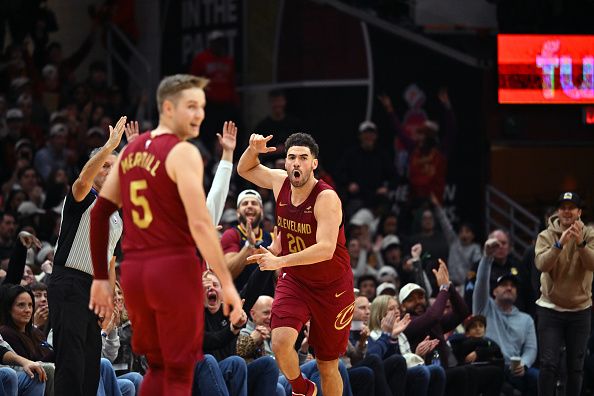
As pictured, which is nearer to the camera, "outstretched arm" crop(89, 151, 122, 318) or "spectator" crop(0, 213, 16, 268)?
"outstretched arm" crop(89, 151, 122, 318)

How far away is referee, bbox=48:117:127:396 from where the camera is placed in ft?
27.0

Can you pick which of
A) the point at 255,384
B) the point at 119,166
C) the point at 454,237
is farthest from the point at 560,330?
the point at 119,166

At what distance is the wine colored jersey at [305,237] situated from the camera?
884 centimetres

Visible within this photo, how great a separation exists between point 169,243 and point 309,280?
2.52 metres

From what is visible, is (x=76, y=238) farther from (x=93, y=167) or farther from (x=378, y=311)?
(x=378, y=311)

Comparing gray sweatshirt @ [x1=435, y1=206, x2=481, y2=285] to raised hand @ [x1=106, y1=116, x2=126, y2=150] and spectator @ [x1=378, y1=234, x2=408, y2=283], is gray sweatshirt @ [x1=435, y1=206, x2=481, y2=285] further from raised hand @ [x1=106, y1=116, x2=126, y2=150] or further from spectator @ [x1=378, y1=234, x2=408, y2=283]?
raised hand @ [x1=106, y1=116, x2=126, y2=150]

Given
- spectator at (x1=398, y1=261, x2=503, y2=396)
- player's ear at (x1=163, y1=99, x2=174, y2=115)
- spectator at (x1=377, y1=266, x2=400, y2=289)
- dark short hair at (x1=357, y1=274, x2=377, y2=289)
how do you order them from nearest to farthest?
player's ear at (x1=163, y1=99, x2=174, y2=115) → spectator at (x1=398, y1=261, x2=503, y2=396) → dark short hair at (x1=357, y1=274, x2=377, y2=289) → spectator at (x1=377, y1=266, x2=400, y2=289)

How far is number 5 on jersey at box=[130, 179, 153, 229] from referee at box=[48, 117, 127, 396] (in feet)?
5.11

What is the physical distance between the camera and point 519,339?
1277 cm

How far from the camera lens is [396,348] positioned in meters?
11.2

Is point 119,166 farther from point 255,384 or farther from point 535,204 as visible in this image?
point 535,204

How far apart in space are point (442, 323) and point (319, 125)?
19.5 feet

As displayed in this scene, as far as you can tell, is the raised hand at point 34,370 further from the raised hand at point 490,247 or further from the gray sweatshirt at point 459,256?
the gray sweatshirt at point 459,256

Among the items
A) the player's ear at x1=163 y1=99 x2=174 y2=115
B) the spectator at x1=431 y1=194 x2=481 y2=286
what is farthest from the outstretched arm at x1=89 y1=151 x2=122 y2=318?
the spectator at x1=431 y1=194 x2=481 y2=286
